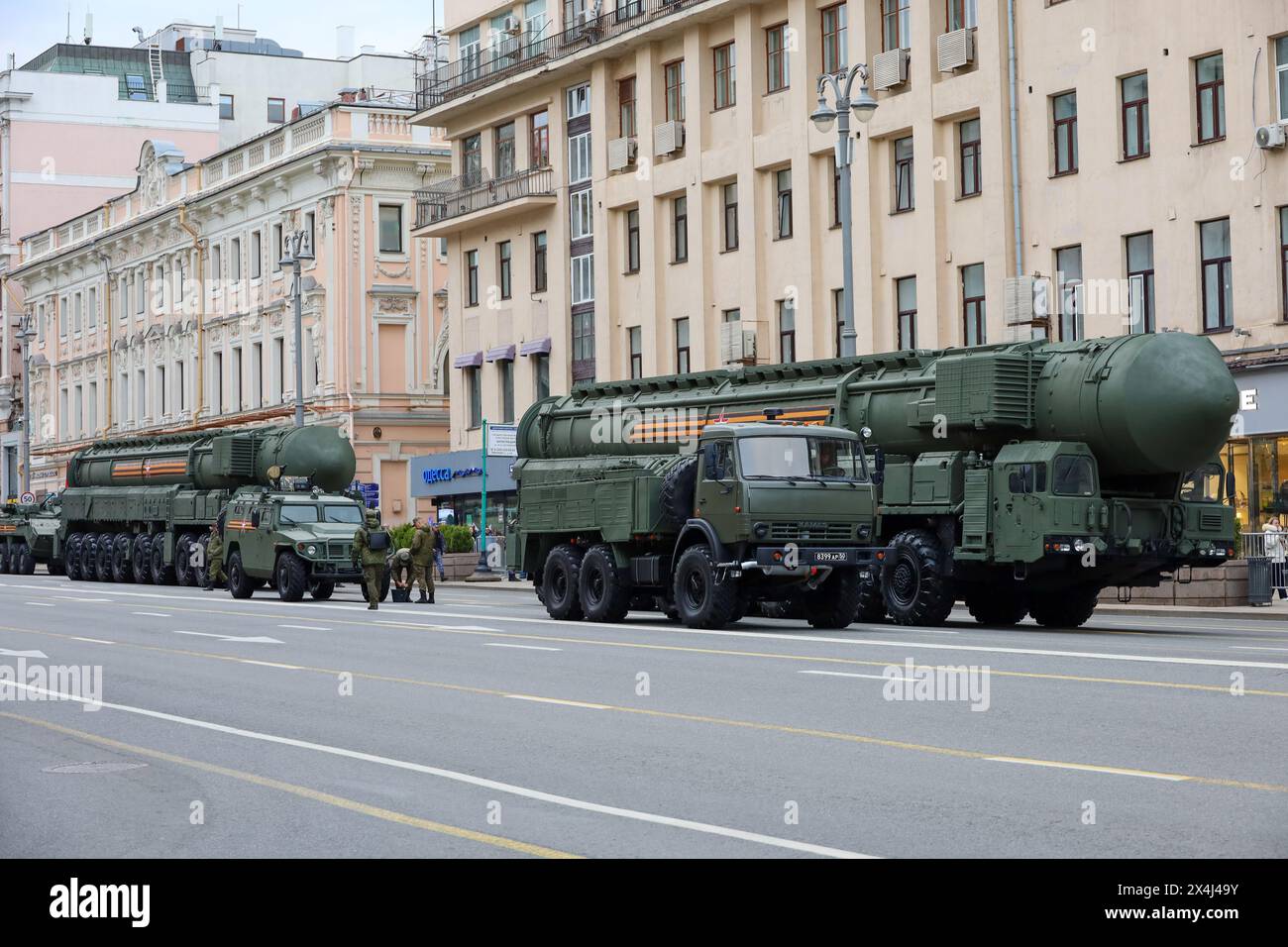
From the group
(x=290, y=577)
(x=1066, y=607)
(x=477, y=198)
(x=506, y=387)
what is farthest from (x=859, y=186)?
(x=1066, y=607)

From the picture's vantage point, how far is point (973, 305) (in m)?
41.8

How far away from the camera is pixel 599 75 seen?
53094 millimetres

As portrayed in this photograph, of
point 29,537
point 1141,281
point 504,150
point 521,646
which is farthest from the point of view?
point 29,537

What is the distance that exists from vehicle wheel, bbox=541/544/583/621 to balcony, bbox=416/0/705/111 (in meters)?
22.5

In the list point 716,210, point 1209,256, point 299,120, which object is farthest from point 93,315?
point 1209,256

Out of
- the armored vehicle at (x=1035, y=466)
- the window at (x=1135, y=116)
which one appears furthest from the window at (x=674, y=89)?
the armored vehicle at (x=1035, y=466)

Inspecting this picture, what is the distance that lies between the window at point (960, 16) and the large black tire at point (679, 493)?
57.8 ft

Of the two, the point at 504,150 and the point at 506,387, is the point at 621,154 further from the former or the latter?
the point at 506,387

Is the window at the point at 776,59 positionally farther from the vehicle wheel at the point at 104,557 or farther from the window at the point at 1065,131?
the vehicle wheel at the point at 104,557

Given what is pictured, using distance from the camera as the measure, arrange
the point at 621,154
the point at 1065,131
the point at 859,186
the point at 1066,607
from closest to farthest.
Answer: the point at 1066,607
the point at 1065,131
the point at 859,186
the point at 621,154

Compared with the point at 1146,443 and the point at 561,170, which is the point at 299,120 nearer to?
the point at 561,170

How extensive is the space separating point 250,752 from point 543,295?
4443cm

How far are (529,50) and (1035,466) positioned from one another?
33109mm

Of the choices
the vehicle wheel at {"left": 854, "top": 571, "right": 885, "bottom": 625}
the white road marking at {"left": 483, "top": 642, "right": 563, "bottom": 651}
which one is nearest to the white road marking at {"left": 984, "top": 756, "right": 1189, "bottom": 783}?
the white road marking at {"left": 483, "top": 642, "right": 563, "bottom": 651}
